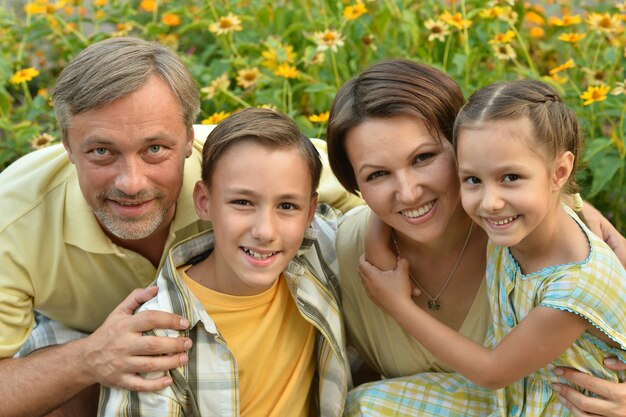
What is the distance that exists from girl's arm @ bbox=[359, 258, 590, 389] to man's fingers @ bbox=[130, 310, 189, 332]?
56cm

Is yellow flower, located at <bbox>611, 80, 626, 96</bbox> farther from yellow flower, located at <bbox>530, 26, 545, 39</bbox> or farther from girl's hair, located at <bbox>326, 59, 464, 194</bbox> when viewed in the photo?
yellow flower, located at <bbox>530, 26, 545, 39</bbox>

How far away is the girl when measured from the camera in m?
2.27

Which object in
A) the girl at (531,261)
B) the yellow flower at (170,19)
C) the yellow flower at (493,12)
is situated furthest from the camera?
the yellow flower at (170,19)

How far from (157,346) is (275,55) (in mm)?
1529

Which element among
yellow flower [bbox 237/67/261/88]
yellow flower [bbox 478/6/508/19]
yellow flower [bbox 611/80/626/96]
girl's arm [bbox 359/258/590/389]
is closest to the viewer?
girl's arm [bbox 359/258/590/389]

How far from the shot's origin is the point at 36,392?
106 inches

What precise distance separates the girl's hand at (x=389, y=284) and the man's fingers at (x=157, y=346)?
1.85ft

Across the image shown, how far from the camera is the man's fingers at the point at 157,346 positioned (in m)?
2.48

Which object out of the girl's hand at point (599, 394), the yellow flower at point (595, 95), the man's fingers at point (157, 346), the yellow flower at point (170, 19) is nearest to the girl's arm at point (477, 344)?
the girl's hand at point (599, 394)

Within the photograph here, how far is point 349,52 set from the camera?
12.9ft

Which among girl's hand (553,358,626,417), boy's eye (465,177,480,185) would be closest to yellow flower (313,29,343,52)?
boy's eye (465,177,480,185)

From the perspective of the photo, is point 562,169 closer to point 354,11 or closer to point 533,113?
point 533,113

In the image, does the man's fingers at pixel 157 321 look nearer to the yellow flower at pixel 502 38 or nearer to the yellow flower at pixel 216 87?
the yellow flower at pixel 216 87

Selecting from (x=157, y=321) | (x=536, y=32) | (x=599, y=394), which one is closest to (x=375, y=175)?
(x=157, y=321)
